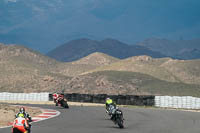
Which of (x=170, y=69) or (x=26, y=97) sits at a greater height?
(x=170, y=69)

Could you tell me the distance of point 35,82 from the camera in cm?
9944

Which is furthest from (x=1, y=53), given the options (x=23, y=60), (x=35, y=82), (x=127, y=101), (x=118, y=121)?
(x=118, y=121)

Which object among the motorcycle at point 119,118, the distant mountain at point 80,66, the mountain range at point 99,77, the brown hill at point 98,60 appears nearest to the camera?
the motorcycle at point 119,118

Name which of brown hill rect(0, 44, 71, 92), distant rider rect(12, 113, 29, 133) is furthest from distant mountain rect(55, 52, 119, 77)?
distant rider rect(12, 113, 29, 133)

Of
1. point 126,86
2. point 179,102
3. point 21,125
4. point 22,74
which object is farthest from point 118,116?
point 22,74

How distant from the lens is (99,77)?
300ft

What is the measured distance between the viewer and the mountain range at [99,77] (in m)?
83.1

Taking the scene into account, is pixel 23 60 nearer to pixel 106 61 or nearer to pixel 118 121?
pixel 106 61

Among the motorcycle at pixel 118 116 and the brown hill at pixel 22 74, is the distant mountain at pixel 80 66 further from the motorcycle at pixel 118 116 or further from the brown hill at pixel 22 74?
the motorcycle at pixel 118 116

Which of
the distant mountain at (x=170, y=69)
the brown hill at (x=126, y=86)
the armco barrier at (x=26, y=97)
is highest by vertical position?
the distant mountain at (x=170, y=69)

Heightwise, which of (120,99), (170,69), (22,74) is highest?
(170,69)

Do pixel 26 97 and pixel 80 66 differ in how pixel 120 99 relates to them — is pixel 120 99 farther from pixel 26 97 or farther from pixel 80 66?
pixel 80 66

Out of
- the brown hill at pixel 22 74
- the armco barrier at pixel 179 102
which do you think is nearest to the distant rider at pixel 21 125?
the armco barrier at pixel 179 102

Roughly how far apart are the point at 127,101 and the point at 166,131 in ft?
81.7
